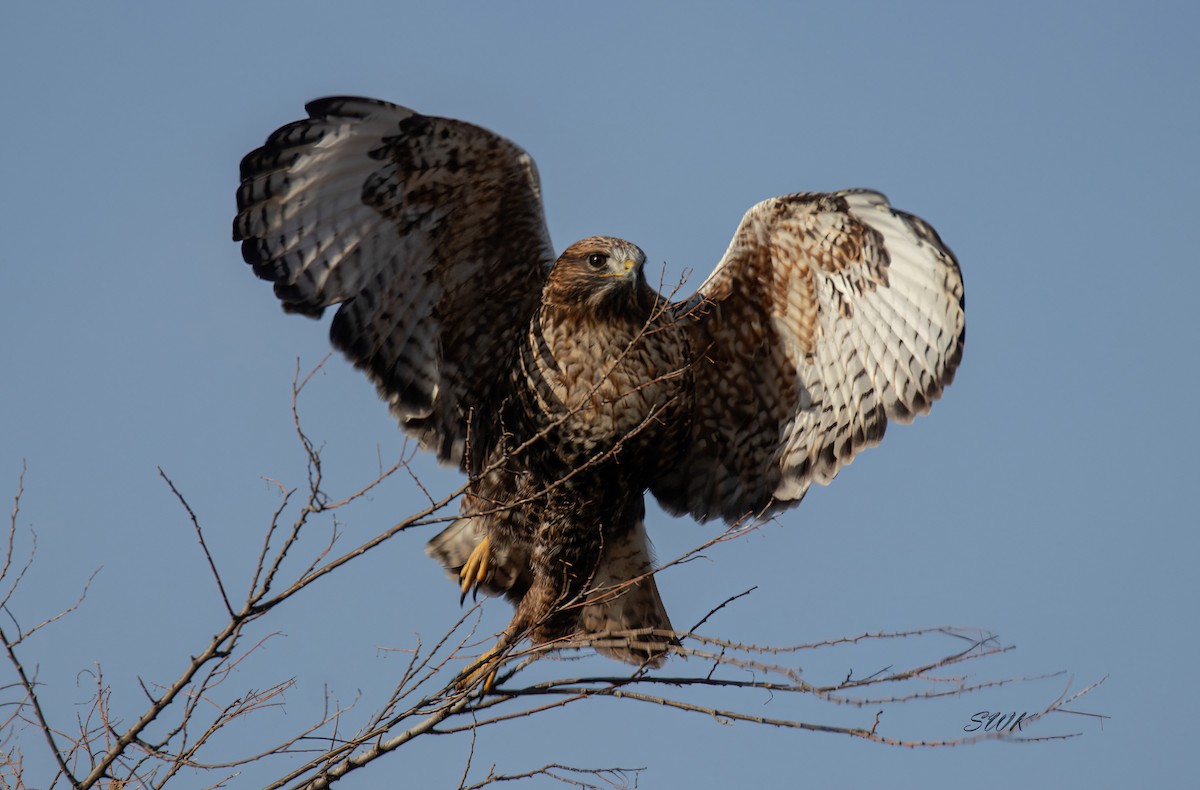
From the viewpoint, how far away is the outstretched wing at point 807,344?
19.1 feet

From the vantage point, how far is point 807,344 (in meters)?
6.25

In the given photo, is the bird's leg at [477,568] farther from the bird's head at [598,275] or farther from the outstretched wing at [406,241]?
the bird's head at [598,275]

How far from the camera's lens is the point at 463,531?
21.3 feet

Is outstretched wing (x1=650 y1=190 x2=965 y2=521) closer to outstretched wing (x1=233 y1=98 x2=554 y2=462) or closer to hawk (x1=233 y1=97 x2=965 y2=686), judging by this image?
hawk (x1=233 y1=97 x2=965 y2=686)

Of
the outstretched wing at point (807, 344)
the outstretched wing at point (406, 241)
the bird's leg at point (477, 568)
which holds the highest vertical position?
the outstretched wing at point (406, 241)

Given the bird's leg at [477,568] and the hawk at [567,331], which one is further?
the bird's leg at [477,568]

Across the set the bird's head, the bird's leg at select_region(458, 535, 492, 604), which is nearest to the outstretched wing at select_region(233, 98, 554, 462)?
the bird's head

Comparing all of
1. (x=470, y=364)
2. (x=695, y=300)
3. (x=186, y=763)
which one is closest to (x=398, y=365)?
(x=470, y=364)

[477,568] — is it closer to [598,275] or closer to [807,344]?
[598,275]

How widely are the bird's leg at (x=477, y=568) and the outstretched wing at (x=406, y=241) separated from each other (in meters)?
0.49

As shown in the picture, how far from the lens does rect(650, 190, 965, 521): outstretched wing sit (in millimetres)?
5836

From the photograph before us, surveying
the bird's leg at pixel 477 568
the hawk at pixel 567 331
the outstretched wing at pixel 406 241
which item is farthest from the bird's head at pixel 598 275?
the bird's leg at pixel 477 568

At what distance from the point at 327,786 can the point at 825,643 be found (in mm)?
1618

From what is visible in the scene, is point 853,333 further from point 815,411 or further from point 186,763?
point 186,763
